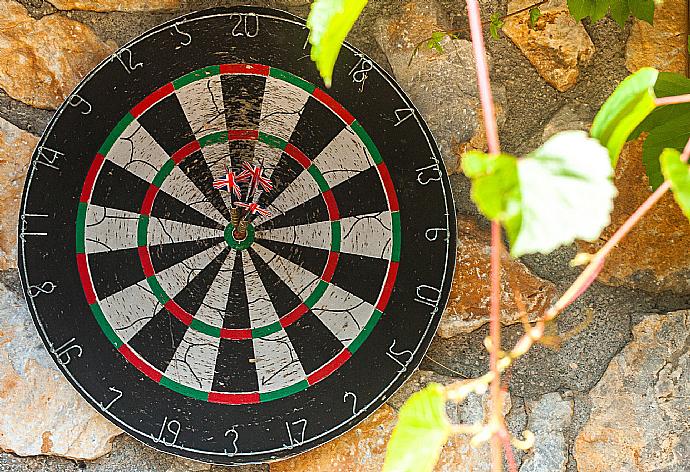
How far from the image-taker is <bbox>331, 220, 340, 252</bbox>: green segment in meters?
1.05

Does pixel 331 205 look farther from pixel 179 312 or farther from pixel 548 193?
pixel 548 193

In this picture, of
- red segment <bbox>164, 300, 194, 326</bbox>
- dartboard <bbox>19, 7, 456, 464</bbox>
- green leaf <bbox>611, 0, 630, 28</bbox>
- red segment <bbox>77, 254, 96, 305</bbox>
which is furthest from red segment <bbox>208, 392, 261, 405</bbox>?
green leaf <bbox>611, 0, 630, 28</bbox>

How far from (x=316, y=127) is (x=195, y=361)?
358 mm

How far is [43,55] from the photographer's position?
104cm

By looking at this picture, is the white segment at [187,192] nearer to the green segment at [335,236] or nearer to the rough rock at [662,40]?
the green segment at [335,236]

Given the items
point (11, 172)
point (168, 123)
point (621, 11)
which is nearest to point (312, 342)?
point (168, 123)

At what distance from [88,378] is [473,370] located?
527 millimetres

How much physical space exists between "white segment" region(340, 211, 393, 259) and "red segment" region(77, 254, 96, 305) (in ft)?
1.12

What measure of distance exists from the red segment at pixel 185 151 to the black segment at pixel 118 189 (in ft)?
0.17

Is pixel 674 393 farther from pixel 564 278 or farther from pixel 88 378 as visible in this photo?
pixel 88 378

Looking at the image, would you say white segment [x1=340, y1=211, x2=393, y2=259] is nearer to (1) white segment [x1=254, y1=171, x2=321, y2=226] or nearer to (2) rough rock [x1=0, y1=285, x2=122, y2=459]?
(1) white segment [x1=254, y1=171, x2=321, y2=226]

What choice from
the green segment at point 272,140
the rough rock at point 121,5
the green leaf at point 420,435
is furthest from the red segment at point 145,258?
the green leaf at point 420,435

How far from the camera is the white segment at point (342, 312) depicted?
1049 millimetres

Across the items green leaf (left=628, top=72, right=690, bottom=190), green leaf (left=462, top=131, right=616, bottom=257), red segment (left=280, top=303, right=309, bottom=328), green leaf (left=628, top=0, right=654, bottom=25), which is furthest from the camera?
red segment (left=280, top=303, right=309, bottom=328)
